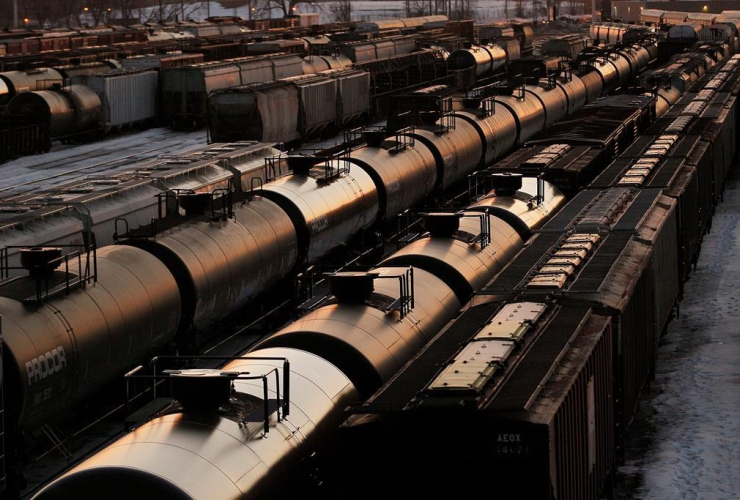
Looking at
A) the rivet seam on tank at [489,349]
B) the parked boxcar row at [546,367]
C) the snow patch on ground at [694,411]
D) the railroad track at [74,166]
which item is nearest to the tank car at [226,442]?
the parked boxcar row at [546,367]

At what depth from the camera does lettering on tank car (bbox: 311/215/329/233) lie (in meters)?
27.4

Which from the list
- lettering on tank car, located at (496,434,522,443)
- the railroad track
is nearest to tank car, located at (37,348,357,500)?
lettering on tank car, located at (496,434,522,443)

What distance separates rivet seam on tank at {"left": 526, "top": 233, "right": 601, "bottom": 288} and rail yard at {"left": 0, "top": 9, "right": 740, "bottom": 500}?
0.19 ft

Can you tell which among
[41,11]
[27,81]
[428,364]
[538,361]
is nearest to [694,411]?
[538,361]

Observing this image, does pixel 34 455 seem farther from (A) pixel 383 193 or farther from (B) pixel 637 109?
(B) pixel 637 109

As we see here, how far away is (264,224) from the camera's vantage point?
83.9ft

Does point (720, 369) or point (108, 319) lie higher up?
point (108, 319)

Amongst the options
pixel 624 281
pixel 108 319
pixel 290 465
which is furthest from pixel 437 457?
pixel 108 319

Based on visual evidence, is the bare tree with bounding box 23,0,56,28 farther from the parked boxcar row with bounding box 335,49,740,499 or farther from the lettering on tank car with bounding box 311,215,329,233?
the parked boxcar row with bounding box 335,49,740,499

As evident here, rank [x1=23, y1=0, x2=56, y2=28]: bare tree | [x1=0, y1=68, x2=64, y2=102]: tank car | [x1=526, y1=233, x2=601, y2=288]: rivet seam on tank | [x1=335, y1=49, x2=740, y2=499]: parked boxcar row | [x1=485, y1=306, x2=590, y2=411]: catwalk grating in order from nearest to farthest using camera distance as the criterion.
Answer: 1. [x1=335, y1=49, x2=740, y2=499]: parked boxcar row
2. [x1=485, y1=306, x2=590, y2=411]: catwalk grating
3. [x1=526, y1=233, x2=601, y2=288]: rivet seam on tank
4. [x1=0, y1=68, x2=64, y2=102]: tank car
5. [x1=23, y1=0, x2=56, y2=28]: bare tree

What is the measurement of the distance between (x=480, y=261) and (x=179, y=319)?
5774 mm

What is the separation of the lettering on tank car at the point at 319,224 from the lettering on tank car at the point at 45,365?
10.1 metres

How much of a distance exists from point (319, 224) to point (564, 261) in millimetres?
9955

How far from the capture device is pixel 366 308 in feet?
52.4
